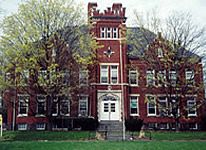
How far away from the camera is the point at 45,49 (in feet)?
93.8

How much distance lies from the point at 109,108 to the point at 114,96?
54.7 inches

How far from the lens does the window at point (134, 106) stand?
35556mm

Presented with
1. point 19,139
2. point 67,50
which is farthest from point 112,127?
point 19,139

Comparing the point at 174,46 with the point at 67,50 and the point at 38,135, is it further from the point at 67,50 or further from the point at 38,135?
the point at 38,135

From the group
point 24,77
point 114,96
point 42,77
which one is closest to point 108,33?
point 114,96

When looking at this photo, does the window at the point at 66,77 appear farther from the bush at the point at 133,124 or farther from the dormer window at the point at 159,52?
the dormer window at the point at 159,52

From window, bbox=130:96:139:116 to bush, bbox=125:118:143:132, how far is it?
2784mm

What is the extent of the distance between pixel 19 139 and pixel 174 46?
16.2 m

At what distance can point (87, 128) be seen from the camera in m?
32.3

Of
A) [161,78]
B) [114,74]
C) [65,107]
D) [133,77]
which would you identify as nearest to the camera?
[161,78]

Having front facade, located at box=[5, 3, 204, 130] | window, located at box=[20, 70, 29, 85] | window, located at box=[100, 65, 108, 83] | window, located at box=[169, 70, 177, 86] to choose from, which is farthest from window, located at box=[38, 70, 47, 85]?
window, located at box=[169, 70, 177, 86]

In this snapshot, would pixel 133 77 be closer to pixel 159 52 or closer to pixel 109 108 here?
pixel 159 52

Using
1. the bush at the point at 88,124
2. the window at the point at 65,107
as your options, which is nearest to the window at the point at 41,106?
the window at the point at 65,107

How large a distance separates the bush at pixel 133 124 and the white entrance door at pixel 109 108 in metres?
2.53
